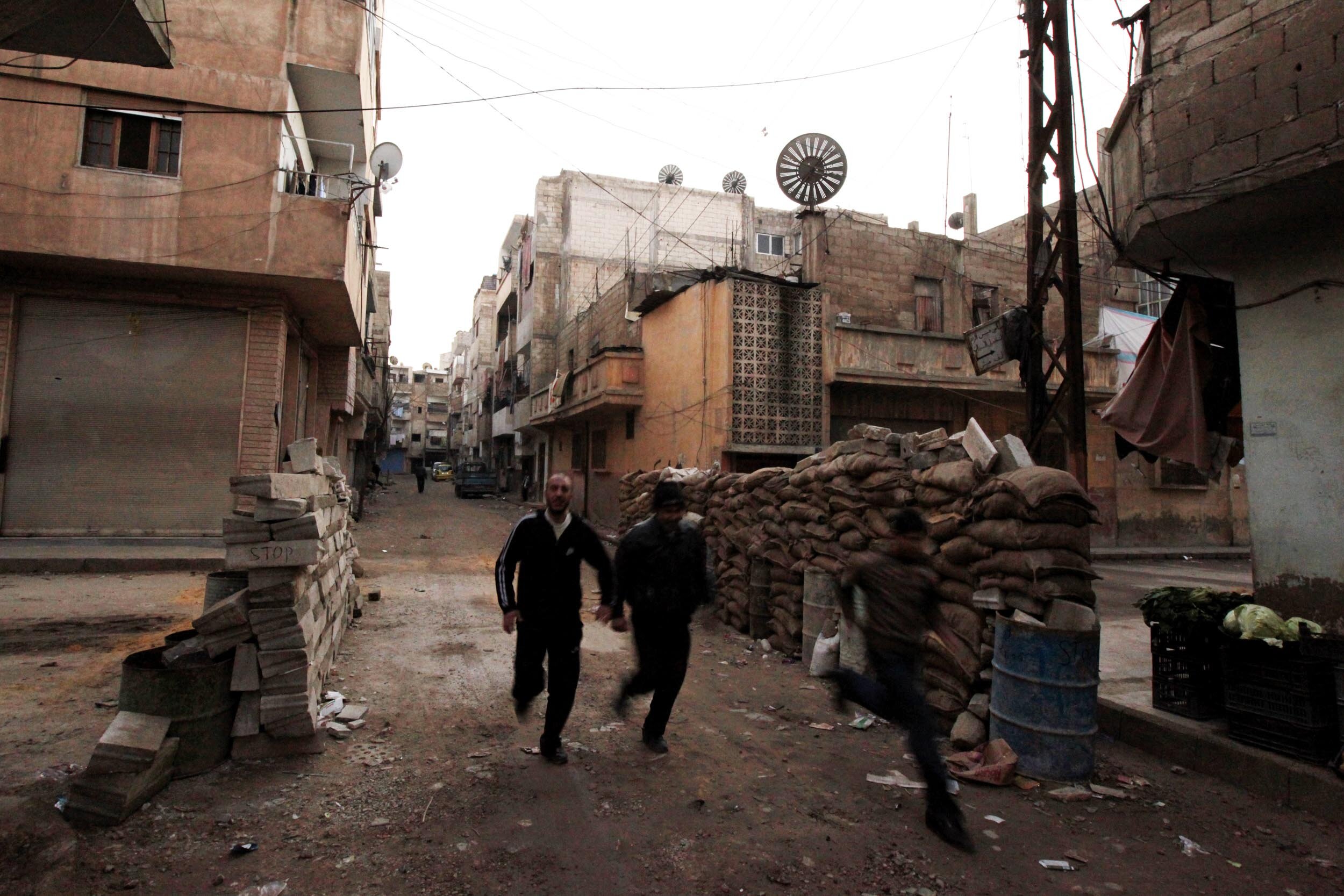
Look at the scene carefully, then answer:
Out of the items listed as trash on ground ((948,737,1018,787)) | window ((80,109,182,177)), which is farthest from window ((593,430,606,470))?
trash on ground ((948,737,1018,787))

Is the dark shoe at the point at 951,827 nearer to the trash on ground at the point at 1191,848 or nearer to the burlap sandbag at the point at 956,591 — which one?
the trash on ground at the point at 1191,848

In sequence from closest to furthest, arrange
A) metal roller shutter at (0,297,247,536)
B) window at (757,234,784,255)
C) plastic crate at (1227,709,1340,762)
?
plastic crate at (1227,709,1340,762) → metal roller shutter at (0,297,247,536) → window at (757,234,784,255)

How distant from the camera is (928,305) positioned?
19.5 m

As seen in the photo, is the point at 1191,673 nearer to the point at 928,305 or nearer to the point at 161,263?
the point at 161,263

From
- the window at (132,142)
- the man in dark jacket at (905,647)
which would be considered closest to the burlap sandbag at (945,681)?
the man in dark jacket at (905,647)

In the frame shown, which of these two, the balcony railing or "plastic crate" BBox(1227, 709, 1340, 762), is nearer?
"plastic crate" BBox(1227, 709, 1340, 762)

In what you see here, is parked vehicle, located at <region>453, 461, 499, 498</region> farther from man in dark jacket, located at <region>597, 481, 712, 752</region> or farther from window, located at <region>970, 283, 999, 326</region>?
man in dark jacket, located at <region>597, 481, 712, 752</region>

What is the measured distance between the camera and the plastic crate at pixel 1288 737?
379 cm

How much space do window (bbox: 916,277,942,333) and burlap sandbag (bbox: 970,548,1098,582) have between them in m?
16.1

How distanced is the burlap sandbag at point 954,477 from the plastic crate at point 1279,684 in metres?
1.67

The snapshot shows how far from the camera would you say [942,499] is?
515 centimetres

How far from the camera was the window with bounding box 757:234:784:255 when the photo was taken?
30172mm

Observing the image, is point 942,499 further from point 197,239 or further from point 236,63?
point 236,63

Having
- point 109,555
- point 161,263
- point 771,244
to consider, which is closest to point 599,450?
point 771,244
